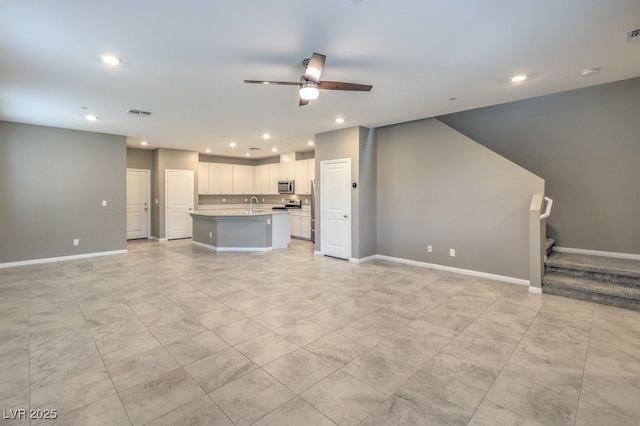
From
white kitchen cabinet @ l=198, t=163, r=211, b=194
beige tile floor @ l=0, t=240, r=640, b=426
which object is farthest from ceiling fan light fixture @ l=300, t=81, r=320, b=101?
white kitchen cabinet @ l=198, t=163, r=211, b=194

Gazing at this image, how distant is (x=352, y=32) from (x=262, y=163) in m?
8.63

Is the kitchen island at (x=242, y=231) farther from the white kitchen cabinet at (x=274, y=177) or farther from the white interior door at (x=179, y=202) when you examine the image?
the white kitchen cabinet at (x=274, y=177)

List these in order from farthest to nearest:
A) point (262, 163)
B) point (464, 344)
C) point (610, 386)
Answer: point (262, 163)
point (464, 344)
point (610, 386)

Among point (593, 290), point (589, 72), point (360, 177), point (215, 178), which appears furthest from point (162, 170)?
point (593, 290)

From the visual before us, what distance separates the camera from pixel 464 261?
16.9 ft

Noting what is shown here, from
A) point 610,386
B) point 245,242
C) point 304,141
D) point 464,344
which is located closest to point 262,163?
point 304,141

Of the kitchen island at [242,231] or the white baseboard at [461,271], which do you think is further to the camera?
the kitchen island at [242,231]

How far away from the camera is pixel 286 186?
371 inches

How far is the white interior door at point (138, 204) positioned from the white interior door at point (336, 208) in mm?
5782

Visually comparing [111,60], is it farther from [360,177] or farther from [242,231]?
[242,231]

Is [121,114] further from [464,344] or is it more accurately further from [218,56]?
[464,344]

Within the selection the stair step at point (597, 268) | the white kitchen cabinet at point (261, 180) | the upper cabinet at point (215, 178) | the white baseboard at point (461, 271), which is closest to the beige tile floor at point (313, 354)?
the white baseboard at point (461, 271)

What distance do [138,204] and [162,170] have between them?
1342mm

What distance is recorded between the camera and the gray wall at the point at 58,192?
18.4 feet
